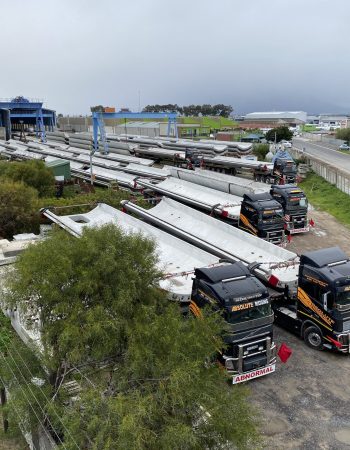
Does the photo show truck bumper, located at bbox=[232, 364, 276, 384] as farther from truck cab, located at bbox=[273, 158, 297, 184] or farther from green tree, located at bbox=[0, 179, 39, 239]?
truck cab, located at bbox=[273, 158, 297, 184]

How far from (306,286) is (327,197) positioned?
22.6 m

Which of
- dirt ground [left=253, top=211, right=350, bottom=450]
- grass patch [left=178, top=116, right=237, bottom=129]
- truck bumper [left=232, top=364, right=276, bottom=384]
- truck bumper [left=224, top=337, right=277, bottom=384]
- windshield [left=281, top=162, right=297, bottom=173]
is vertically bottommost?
dirt ground [left=253, top=211, right=350, bottom=450]

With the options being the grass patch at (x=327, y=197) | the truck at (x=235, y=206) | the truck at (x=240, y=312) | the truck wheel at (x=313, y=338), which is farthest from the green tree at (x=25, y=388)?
the grass patch at (x=327, y=197)

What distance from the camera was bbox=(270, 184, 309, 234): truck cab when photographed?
849 inches

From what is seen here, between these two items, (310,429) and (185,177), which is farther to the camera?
Result: (185,177)

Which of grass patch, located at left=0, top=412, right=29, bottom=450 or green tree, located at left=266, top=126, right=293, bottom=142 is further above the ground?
green tree, located at left=266, top=126, right=293, bottom=142

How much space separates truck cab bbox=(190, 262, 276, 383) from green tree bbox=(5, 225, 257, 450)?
6.31 ft

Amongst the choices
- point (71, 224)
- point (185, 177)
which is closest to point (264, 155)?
point (185, 177)

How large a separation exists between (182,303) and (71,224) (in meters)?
7.26

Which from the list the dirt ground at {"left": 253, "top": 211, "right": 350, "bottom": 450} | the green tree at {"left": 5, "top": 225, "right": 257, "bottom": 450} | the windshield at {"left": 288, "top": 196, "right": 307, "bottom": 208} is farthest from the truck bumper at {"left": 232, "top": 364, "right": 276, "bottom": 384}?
the windshield at {"left": 288, "top": 196, "right": 307, "bottom": 208}

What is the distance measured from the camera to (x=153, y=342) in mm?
6523

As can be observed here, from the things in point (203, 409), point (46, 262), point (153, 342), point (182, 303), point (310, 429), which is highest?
point (46, 262)

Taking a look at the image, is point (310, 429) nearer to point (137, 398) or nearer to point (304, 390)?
point (304, 390)

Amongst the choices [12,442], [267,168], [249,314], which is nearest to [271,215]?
[249,314]
